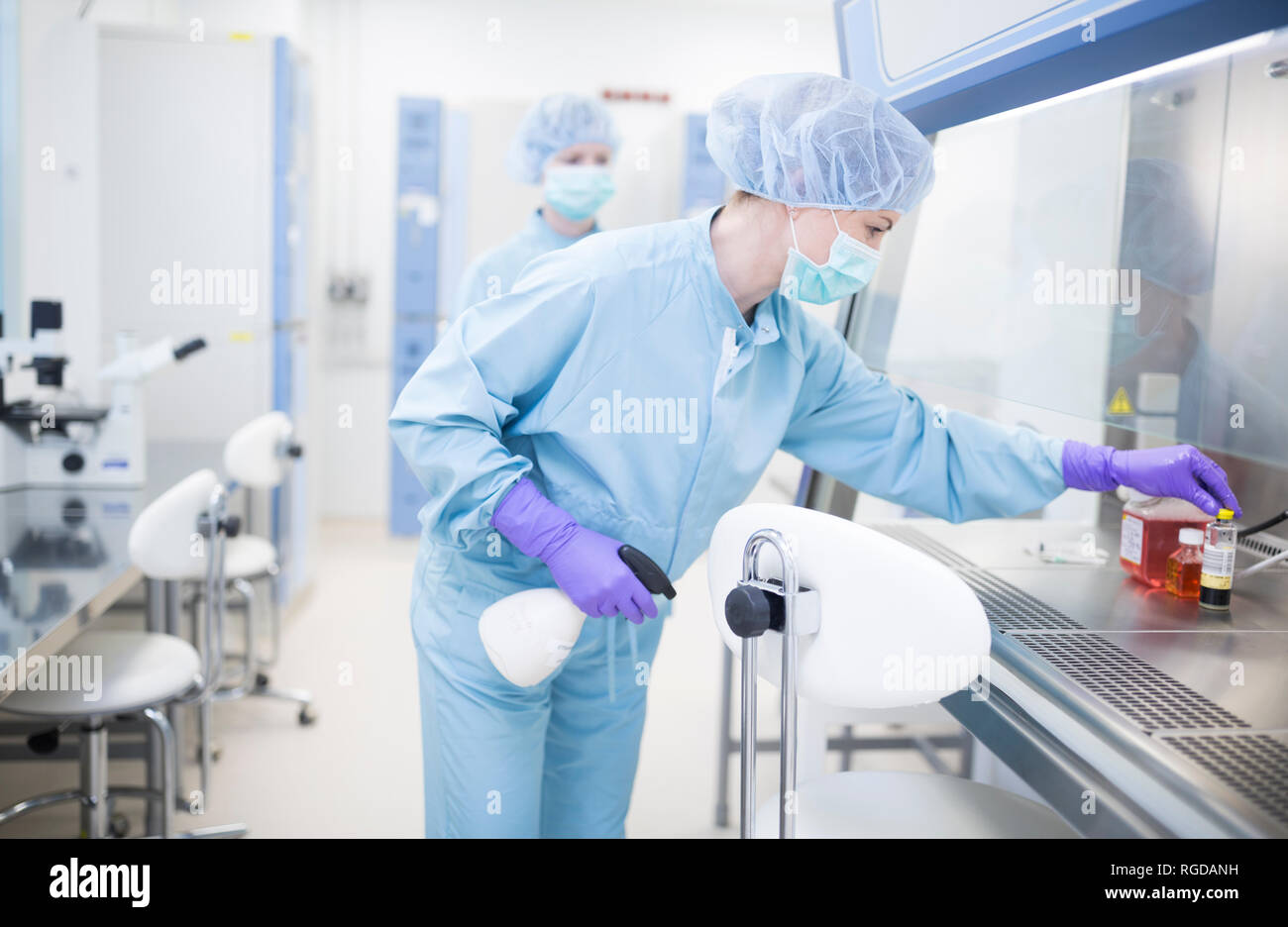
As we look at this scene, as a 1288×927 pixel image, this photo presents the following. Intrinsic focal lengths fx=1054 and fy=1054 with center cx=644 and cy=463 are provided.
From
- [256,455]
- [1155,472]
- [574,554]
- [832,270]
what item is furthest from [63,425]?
[1155,472]

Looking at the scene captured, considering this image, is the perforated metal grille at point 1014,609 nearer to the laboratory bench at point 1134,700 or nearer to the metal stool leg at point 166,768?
the laboratory bench at point 1134,700

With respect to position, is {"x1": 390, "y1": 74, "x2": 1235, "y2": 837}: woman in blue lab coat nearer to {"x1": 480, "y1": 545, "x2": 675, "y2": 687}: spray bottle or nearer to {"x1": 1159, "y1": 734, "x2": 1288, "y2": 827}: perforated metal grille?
{"x1": 480, "y1": 545, "x2": 675, "y2": 687}: spray bottle

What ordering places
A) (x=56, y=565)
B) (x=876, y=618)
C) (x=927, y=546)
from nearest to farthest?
(x=876, y=618) → (x=927, y=546) → (x=56, y=565)

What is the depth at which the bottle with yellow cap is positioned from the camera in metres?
1.58

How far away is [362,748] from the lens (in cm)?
305

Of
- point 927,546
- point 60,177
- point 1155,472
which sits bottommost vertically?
point 927,546

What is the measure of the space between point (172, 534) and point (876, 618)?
1.64 metres

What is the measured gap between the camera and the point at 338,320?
562cm

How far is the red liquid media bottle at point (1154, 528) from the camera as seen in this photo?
1.70 meters

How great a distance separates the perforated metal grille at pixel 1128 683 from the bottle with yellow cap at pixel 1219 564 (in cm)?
26

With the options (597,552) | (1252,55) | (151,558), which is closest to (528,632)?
(597,552)

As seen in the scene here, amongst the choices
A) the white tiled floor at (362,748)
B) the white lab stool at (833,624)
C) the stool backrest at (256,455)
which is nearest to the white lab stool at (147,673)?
the white tiled floor at (362,748)

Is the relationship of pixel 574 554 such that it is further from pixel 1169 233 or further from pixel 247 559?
pixel 247 559

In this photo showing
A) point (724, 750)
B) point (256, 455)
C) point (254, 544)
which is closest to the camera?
point (724, 750)
